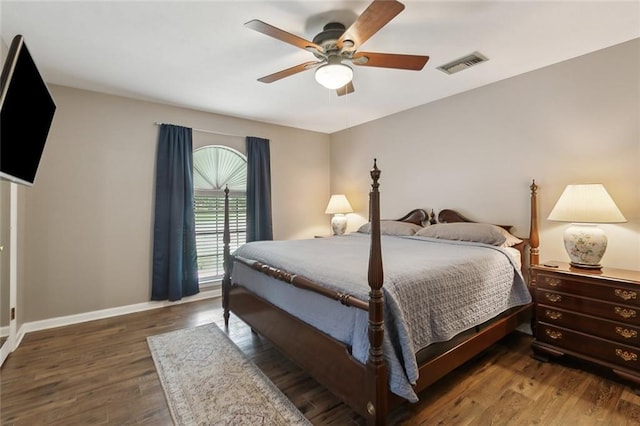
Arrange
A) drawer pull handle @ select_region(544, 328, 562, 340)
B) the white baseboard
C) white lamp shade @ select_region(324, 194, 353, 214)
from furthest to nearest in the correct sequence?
1. white lamp shade @ select_region(324, 194, 353, 214)
2. the white baseboard
3. drawer pull handle @ select_region(544, 328, 562, 340)

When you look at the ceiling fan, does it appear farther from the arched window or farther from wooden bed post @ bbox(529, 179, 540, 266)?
the arched window

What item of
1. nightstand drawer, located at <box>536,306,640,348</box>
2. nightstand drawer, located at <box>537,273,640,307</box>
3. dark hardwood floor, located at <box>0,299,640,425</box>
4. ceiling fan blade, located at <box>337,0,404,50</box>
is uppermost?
ceiling fan blade, located at <box>337,0,404,50</box>

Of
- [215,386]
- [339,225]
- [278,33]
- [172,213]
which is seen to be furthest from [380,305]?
[339,225]

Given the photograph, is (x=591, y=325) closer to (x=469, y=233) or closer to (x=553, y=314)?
(x=553, y=314)

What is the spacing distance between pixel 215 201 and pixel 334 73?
9.63 feet

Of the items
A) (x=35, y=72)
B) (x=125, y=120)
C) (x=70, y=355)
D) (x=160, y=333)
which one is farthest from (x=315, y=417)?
(x=125, y=120)

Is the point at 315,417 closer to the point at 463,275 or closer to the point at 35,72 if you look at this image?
the point at 463,275

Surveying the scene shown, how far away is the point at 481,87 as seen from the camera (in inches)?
133

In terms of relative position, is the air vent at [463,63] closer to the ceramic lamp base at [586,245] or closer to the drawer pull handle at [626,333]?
the ceramic lamp base at [586,245]

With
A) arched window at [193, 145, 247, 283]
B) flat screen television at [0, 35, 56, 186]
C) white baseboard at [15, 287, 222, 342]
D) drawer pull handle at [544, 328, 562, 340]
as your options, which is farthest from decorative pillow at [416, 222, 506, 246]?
flat screen television at [0, 35, 56, 186]

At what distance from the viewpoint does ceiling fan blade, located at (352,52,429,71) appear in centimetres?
212

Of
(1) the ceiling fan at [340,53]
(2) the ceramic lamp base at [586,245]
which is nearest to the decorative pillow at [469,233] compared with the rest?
(2) the ceramic lamp base at [586,245]

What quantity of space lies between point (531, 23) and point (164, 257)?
437 centimetres

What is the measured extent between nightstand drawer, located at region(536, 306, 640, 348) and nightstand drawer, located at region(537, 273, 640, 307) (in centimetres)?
17
